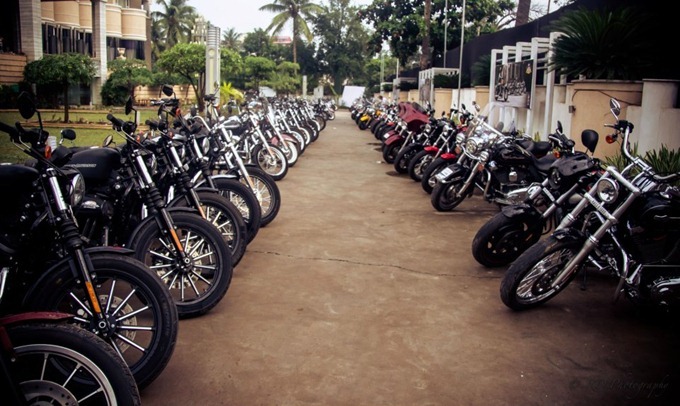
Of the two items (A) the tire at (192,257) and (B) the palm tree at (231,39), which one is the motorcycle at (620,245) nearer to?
(A) the tire at (192,257)

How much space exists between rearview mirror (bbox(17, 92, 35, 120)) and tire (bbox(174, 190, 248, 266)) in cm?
181

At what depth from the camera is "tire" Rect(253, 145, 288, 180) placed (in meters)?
9.75

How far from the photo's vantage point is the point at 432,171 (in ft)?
29.2

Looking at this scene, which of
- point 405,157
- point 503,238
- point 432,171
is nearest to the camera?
point 503,238

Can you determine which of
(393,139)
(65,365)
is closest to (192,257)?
(65,365)

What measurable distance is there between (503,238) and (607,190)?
1345 mm

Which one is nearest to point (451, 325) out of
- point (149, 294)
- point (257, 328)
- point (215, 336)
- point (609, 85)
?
point (257, 328)

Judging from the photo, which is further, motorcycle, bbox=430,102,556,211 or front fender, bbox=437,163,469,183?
front fender, bbox=437,163,469,183

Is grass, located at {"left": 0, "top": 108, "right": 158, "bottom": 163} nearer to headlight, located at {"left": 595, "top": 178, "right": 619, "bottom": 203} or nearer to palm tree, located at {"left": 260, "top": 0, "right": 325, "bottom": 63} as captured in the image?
headlight, located at {"left": 595, "top": 178, "right": 619, "bottom": 203}

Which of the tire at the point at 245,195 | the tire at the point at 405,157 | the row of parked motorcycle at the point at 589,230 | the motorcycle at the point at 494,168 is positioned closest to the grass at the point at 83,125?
the tire at the point at 245,195

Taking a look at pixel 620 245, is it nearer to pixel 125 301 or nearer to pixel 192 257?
pixel 192 257

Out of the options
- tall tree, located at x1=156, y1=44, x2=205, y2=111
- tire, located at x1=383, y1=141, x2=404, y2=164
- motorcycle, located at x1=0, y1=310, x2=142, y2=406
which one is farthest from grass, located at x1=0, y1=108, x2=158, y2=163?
tall tree, located at x1=156, y1=44, x2=205, y2=111

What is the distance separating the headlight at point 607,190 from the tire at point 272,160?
6129 mm

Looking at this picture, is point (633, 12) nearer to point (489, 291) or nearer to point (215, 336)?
point (489, 291)
